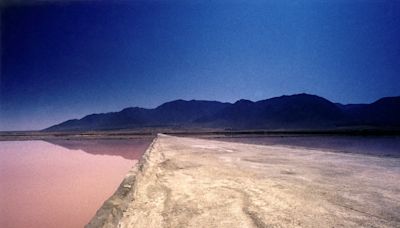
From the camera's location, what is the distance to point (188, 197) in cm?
322

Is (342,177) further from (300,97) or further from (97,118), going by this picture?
(97,118)

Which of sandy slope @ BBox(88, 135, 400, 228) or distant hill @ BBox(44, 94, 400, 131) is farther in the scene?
distant hill @ BBox(44, 94, 400, 131)

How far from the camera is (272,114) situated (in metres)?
102

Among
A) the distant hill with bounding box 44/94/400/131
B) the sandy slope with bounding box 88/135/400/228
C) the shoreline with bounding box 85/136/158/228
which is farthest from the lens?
the distant hill with bounding box 44/94/400/131

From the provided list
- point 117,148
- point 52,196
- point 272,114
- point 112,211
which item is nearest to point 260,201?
point 112,211

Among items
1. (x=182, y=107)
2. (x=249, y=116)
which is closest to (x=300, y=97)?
(x=249, y=116)

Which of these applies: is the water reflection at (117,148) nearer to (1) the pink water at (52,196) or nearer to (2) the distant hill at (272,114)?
(1) the pink water at (52,196)

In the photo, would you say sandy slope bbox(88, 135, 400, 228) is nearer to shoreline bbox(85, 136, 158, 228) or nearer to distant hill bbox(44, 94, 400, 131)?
shoreline bbox(85, 136, 158, 228)

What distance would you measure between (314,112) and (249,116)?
25120 millimetres

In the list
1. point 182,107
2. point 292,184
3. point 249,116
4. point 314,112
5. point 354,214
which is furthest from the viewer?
point 182,107

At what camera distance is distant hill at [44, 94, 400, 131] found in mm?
82875

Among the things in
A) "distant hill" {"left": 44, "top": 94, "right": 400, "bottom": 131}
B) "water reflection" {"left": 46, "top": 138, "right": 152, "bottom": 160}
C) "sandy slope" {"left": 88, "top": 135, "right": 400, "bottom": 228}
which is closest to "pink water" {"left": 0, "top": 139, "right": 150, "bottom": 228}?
"sandy slope" {"left": 88, "top": 135, "right": 400, "bottom": 228}

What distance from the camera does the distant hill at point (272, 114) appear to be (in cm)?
8288

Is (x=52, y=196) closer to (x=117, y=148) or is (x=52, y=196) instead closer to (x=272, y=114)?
(x=117, y=148)
